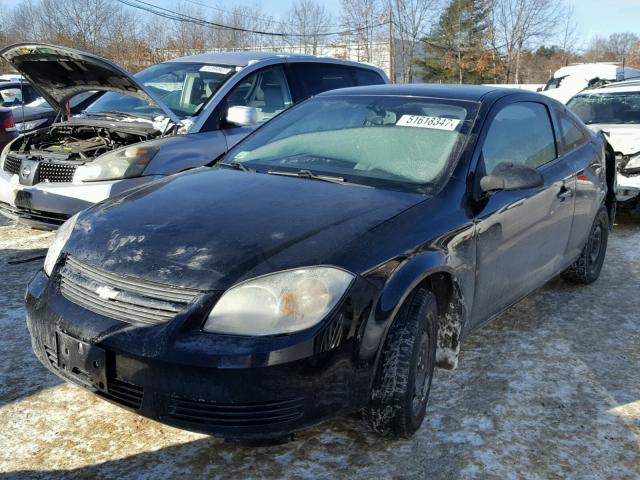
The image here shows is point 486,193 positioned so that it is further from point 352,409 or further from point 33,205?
point 33,205

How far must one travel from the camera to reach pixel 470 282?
3074 mm


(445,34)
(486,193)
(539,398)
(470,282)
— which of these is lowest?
(539,398)

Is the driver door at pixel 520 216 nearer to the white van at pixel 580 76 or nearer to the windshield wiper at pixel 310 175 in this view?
the windshield wiper at pixel 310 175

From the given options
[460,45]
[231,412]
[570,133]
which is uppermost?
[460,45]

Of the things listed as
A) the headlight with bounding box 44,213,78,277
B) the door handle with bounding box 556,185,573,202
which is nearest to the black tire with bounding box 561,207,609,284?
the door handle with bounding box 556,185,573,202

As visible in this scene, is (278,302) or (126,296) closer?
(278,302)

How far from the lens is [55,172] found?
204 inches

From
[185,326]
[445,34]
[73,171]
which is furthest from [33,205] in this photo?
[445,34]

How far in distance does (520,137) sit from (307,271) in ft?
6.69

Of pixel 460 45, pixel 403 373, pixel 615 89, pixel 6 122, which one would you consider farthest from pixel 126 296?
pixel 460 45

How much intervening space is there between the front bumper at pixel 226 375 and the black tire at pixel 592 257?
3.11m

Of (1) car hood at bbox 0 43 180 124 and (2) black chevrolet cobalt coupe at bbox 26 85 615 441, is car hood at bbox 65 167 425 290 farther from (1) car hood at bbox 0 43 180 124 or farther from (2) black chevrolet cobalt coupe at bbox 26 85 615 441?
(1) car hood at bbox 0 43 180 124

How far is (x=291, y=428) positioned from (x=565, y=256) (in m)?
2.74

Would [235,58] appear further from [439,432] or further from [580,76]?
[580,76]
